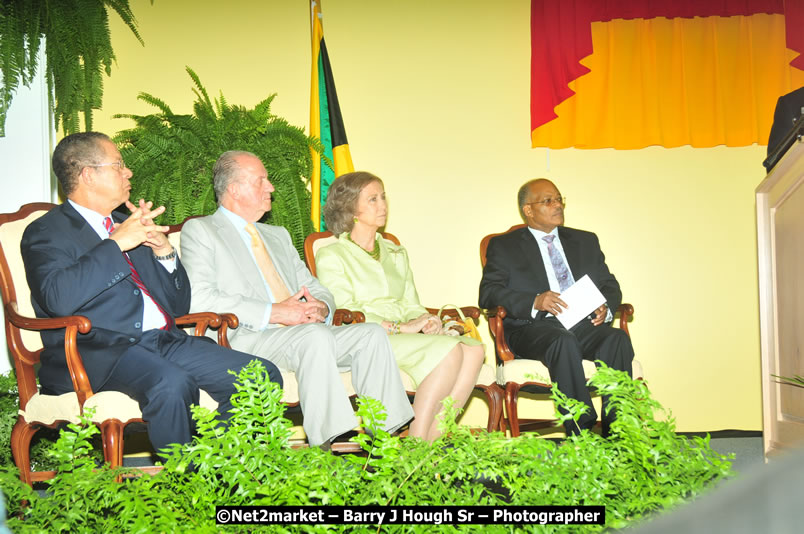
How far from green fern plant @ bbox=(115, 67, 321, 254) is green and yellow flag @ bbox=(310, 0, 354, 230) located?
0.35 meters

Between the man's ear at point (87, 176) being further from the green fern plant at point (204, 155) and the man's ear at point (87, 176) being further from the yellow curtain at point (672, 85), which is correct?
the yellow curtain at point (672, 85)

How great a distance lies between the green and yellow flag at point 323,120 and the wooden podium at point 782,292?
240 cm

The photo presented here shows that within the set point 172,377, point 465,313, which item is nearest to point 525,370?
point 465,313

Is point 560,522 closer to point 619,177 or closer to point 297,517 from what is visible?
point 297,517

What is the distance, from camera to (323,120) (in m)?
4.41

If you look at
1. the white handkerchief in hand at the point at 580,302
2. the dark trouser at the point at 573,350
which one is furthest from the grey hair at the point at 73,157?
the white handkerchief in hand at the point at 580,302

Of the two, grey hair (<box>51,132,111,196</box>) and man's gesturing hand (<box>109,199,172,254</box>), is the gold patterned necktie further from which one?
grey hair (<box>51,132,111,196</box>)

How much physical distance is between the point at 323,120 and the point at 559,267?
67.3 inches

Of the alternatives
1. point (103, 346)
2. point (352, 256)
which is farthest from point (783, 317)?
point (103, 346)

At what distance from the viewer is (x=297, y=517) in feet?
3.32

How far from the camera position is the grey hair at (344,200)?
363 centimetres

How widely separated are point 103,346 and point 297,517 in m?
1.76

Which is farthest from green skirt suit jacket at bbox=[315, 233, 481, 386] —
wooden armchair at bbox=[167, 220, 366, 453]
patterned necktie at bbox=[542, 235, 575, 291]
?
patterned necktie at bbox=[542, 235, 575, 291]

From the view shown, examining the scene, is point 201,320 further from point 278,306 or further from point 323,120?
point 323,120
